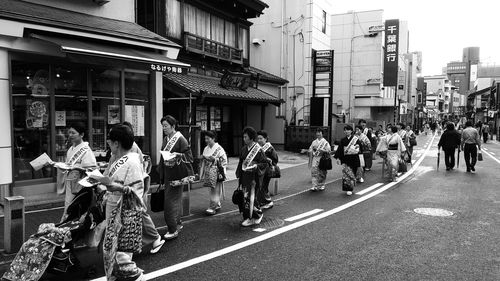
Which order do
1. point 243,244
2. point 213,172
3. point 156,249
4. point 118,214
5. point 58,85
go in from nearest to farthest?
point 118,214
point 156,249
point 243,244
point 213,172
point 58,85

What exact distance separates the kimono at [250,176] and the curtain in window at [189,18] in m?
9.90

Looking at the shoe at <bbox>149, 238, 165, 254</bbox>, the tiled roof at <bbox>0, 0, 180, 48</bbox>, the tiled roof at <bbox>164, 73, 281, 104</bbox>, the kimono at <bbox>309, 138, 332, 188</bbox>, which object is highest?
the tiled roof at <bbox>0, 0, 180, 48</bbox>

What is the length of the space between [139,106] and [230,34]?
852 centimetres

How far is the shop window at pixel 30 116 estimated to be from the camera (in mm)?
8398

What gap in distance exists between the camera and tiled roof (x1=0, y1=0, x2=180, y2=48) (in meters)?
7.89

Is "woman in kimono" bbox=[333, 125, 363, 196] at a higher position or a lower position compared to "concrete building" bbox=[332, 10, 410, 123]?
lower

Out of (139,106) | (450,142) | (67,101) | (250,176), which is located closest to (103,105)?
(67,101)

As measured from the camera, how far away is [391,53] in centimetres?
3538

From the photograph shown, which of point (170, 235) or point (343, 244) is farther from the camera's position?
point (170, 235)

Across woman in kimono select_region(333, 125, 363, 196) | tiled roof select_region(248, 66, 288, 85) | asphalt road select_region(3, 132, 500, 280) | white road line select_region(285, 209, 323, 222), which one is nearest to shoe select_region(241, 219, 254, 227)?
asphalt road select_region(3, 132, 500, 280)

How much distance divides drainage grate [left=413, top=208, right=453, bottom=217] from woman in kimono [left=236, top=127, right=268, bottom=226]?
359cm

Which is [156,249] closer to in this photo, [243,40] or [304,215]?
[304,215]

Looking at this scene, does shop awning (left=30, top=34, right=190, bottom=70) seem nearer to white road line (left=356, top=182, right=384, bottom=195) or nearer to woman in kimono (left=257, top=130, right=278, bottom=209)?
woman in kimono (left=257, top=130, right=278, bottom=209)

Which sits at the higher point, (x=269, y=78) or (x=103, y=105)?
(x=269, y=78)
